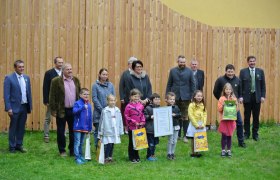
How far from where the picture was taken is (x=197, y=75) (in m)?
13.8

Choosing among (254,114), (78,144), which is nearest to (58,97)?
(78,144)

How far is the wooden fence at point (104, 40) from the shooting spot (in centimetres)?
1390

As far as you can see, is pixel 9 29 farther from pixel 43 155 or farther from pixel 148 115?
pixel 148 115

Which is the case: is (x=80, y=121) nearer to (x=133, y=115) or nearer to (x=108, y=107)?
(x=108, y=107)

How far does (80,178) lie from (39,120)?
4.89m

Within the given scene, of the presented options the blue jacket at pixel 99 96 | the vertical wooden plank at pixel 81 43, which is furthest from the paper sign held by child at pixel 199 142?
the vertical wooden plank at pixel 81 43

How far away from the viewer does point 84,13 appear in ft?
46.4

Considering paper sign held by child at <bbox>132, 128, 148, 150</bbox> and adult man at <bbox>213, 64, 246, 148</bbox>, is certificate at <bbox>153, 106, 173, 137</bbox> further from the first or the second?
adult man at <bbox>213, 64, 246, 148</bbox>

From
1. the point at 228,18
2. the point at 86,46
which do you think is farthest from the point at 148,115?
the point at 228,18

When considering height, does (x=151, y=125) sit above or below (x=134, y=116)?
below

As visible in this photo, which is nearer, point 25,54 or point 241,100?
point 241,100

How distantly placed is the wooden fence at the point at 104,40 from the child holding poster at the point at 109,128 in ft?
10.9

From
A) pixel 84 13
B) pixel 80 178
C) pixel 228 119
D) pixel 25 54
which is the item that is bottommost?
pixel 80 178

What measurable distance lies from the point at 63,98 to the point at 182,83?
10.3 ft
